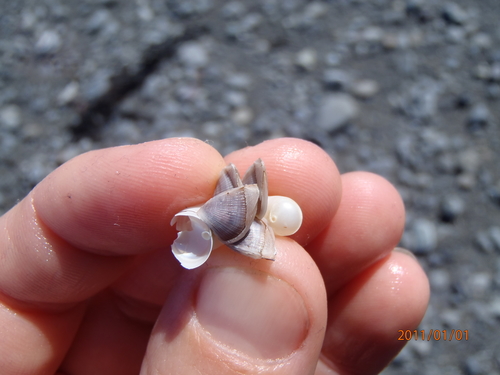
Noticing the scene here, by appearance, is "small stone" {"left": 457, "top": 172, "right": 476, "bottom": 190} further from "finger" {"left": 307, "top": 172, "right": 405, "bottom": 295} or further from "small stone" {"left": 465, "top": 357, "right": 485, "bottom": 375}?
"small stone" {"left": 465, "top": 357, "right": 485, "bottom": 375}

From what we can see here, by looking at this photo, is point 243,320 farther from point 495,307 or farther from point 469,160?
point 469,160

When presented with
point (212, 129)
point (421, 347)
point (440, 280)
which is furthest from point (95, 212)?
point (440, 280)

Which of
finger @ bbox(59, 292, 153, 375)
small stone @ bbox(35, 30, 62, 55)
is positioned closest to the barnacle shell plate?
finger @ bbox(59, 292, 153, 375)

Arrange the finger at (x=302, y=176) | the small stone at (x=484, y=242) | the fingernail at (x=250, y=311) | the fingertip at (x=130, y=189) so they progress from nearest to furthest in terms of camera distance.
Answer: the fingernail at (x=250, y=311), the fingertip at (x=130, y=189), the finger at (x=302, y=176), the small stone at (x=484, y=242)

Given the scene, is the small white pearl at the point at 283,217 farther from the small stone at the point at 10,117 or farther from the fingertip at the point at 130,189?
the small stone at the point at 10,117

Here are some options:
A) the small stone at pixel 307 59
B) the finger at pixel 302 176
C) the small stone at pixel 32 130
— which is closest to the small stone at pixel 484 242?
the finger at pixel 302 176

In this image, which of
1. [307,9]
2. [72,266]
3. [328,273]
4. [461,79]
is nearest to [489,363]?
[328,273]

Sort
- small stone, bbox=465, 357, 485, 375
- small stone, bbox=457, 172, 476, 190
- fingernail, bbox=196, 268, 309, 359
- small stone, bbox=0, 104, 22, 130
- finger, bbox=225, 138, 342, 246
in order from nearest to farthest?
fingernail, bbox=196, 268, 309, 359
finger, bbox=225, 138, 342, 246
small stone, bbox=465, 357, 485, 375
small stone, bbox=457, 172, 476, 190
small stone, bbox=0, 104, 22, 130
